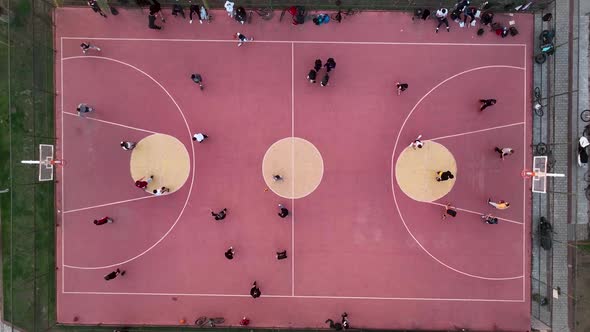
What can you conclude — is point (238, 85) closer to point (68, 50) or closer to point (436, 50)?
point (68, 50)

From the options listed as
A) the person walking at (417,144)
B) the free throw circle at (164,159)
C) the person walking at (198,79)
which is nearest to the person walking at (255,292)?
the free throw circle at (164,159)

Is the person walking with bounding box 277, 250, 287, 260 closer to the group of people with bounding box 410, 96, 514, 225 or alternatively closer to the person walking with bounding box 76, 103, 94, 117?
the group of people with bounding box 410, 96, 514, 225

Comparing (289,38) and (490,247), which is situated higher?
(289,38)

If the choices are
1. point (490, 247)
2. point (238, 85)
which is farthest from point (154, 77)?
point (490, 247)

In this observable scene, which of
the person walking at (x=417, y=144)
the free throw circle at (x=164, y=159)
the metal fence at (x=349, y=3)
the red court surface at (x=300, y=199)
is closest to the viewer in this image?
the person walking at (x=417, y=144)

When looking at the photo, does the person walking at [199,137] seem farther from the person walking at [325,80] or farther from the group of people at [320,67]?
the person walking at [325,80]

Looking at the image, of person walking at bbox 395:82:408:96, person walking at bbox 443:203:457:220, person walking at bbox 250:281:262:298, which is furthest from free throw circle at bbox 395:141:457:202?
person walking at bbox 250:281:262:298
